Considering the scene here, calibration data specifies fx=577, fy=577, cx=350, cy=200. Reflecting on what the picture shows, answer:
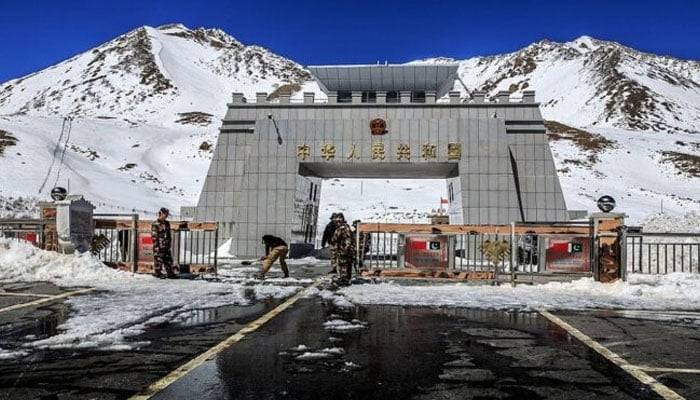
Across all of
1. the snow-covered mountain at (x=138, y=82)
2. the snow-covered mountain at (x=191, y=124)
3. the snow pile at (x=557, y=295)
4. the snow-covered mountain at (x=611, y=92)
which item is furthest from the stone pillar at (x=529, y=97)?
the snow-covered mountain at (x=611, y=92)

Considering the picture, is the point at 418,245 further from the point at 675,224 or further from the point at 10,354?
the point at 675,224

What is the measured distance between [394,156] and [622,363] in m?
17.7

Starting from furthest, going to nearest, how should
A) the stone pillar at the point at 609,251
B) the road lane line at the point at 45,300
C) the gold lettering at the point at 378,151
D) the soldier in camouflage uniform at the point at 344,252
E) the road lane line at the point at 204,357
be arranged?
1. the gold lettering at the point at 378,151
2. the soldier in camouflage uniform at the point at 344,252
3. the stone pillar at the point at 609,251
4. the road lane line at the point at 45,300
5. the road lane line at the point at 204,357

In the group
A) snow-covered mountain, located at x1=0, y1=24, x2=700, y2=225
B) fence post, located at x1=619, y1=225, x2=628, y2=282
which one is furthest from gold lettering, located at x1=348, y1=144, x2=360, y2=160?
fence post, located at x1=619, y1=225, x2=628, y2=282

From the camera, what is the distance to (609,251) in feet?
43.4

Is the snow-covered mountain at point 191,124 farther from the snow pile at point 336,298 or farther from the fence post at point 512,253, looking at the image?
the snow pile at point 336,298

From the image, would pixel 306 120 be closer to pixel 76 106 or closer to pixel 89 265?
pixel 89 265

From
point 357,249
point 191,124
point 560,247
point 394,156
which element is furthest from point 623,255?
point 191,124

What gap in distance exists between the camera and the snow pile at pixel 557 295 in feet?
34.2

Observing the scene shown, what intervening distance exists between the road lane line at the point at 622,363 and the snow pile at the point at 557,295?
6.48ft

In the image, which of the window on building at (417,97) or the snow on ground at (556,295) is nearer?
the snow on ground at (556,295)

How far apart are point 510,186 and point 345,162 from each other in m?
6.68

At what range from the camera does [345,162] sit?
23656 millimetres

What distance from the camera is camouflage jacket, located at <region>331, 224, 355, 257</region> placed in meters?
13.6
